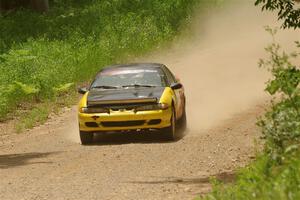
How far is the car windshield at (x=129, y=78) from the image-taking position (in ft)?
53.7

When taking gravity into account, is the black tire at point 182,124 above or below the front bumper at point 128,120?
below

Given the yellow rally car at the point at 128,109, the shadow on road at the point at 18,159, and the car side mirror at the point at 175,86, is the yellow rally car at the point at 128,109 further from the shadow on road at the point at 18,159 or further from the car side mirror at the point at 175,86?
the shadow on road at the point at 18,159

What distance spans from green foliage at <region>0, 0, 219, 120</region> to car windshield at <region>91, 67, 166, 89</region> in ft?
15.5

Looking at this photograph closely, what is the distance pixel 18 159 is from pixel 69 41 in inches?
564

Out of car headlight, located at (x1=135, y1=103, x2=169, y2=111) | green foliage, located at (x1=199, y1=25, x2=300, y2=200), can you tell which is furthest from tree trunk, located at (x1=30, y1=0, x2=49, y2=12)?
green foliage, located at (x1=199, y1=25, x2=300, y2=200)

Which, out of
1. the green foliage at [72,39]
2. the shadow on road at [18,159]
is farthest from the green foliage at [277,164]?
the green foliage at [72,39]

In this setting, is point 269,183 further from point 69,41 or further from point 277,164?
point 69,41

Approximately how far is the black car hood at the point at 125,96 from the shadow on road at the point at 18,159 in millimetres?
1462

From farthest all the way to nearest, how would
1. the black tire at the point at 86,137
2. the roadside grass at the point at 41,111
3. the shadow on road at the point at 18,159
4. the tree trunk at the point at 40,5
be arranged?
the tree trunk at the point at 40,5 < the roadside grass at the point at 41,111 < the black tire at the point at 86,137 < the shadow on road at the point at 18,159

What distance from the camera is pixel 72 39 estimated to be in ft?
93.9

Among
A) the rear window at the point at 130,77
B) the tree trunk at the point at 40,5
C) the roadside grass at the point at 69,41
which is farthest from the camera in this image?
the tree trunk at the point at 40,5

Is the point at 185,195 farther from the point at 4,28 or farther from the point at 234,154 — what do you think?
the point at 4,28

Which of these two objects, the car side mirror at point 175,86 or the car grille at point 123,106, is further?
the car side mirror at point 175,86

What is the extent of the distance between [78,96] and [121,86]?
24.8 ft
